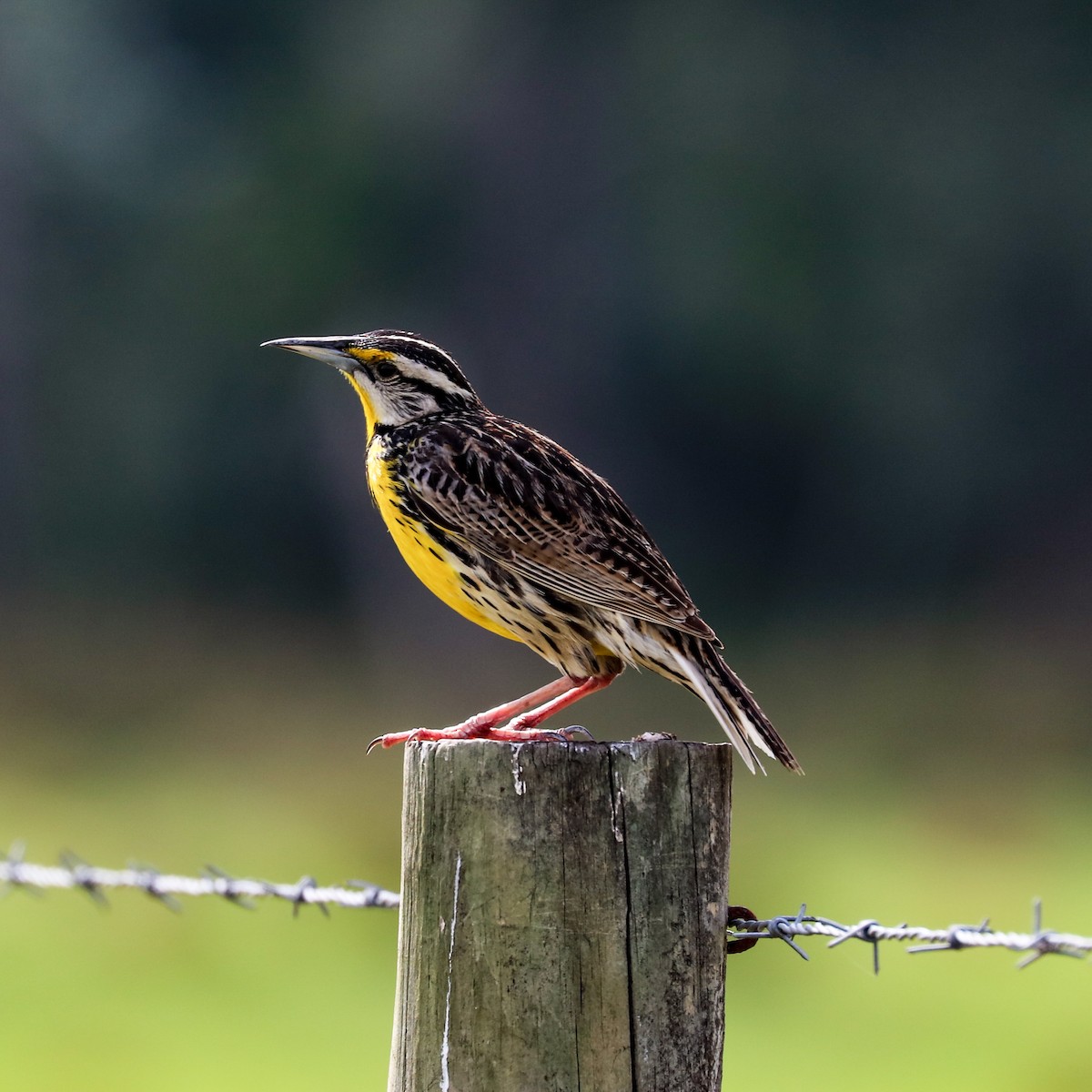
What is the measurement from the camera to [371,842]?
30.8 feet

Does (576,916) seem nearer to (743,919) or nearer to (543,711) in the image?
(743,919)

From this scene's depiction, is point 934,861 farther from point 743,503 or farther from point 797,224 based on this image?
point 743,503

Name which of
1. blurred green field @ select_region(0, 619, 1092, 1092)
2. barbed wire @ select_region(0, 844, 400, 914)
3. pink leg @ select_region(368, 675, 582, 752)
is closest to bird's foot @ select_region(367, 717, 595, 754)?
pink leg @ select_region(368, 675, 582, 752)

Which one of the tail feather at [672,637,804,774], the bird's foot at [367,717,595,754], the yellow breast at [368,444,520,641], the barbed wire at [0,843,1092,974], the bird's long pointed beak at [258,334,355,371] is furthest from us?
the bird's long pointed beak at [258,334,355,371]

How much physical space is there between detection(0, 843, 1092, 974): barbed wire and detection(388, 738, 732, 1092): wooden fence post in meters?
0.14

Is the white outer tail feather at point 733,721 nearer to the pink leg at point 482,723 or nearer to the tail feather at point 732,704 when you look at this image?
the tail feather at point 732,704

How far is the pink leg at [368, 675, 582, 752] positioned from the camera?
263 centimetres

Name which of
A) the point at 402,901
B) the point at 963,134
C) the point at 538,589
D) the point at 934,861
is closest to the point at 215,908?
the point at 934,861

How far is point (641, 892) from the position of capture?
1917 millimetres

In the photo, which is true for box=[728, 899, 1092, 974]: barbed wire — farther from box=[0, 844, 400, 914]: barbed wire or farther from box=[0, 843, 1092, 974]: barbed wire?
box=[0, 844, 400, 914]: barbed wire

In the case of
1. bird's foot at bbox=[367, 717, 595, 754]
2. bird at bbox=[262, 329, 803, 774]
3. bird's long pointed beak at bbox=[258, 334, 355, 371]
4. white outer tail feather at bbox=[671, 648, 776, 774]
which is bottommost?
bird's foot at bbox=[367, 717, 595, 754]

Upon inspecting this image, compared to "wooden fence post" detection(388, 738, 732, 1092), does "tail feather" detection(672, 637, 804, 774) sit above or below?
above

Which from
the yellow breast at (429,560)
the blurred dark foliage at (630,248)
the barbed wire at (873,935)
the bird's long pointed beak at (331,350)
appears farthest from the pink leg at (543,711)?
the blurred dark foliage at (630,248)

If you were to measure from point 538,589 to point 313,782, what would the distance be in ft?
27.3
